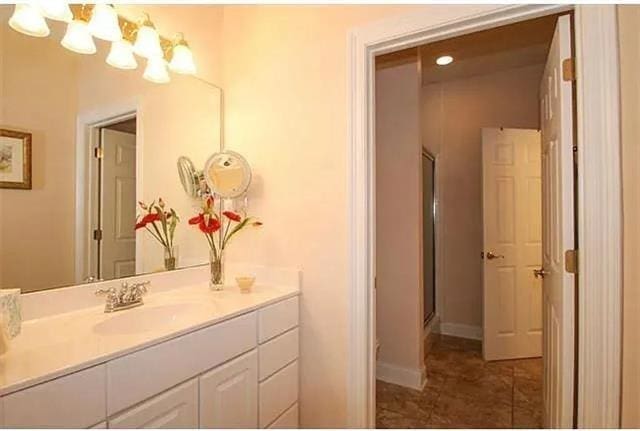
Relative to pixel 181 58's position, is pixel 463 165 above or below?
below

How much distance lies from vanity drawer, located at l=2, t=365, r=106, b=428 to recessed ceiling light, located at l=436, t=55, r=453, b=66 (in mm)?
3174

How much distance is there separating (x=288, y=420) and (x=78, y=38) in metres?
1.85

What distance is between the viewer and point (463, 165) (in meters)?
3.51

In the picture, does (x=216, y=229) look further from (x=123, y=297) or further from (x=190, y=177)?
(x=123, y=297)

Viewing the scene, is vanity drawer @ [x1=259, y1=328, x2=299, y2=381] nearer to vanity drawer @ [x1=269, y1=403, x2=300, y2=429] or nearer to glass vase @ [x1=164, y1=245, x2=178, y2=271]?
vanity drawer @ [x1=269, y1=403, x2=300, y2=429]

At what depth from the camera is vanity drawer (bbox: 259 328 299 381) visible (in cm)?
146

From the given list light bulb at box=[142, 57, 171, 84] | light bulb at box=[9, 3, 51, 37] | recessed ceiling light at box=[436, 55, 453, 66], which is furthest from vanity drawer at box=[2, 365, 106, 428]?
recessed ceiling light at box=[436, 55, 453, 66]

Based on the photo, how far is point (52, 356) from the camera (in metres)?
0.90

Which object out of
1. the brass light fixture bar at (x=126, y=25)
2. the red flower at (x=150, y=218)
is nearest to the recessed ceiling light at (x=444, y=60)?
the brass light fixture bar at (x=126, y=25)

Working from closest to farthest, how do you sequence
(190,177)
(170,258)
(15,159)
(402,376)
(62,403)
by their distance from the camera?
(62,403)
(15,159)
(170,258)
(190,177)
(402,376)

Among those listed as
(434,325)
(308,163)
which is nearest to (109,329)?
(308,163)

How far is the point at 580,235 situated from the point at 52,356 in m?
1.66

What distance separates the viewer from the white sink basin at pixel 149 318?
1258 mm

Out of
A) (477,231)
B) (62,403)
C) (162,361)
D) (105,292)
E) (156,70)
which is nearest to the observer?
(62,403)
